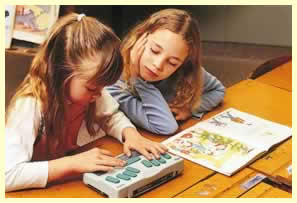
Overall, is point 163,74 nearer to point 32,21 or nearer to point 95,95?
point 95,95

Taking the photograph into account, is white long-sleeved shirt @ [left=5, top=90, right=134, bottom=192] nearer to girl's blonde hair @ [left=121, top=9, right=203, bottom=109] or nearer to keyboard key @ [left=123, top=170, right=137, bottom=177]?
keyboard key @ [left=123, top=170, right=137, bottom=177]

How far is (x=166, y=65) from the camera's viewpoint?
1209 millimetres

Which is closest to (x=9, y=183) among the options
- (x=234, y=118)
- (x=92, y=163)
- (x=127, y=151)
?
(x=92, y=163)

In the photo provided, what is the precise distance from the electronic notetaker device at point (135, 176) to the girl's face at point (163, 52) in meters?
0.22

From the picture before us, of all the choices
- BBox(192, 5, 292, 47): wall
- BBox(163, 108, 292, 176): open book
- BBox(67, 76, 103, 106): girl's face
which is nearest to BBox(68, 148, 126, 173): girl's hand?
BBox(67, 76, 103, 106): girl's face

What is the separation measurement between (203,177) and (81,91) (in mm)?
313

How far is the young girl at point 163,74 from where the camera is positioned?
1188 millimetres

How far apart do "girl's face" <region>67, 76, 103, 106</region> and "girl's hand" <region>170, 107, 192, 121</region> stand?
309mm

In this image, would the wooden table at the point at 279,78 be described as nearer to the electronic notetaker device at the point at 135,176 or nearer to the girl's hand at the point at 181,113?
the girl's hand at the point at 181,113

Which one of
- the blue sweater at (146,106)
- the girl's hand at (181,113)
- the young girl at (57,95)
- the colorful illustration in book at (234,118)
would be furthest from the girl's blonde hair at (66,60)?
the colorful illustration in book at (234,118)

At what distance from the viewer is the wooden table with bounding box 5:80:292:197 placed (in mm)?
1020

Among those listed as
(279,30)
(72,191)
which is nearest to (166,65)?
(72,191)
